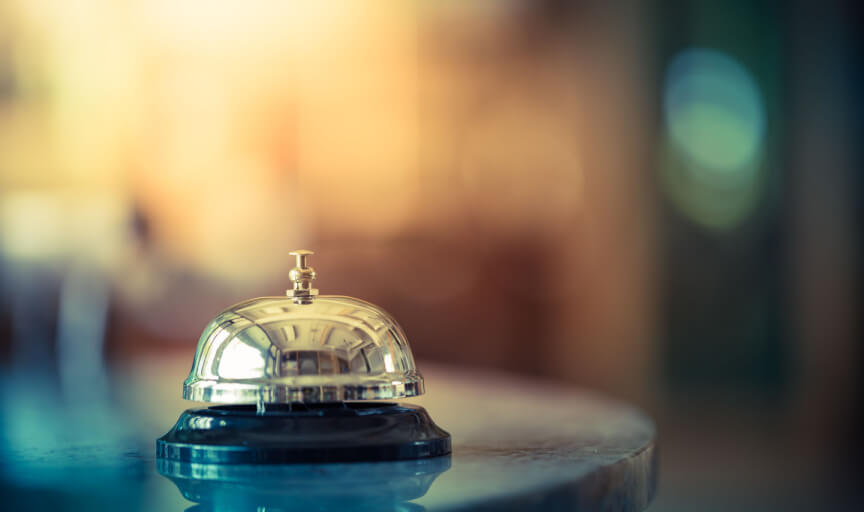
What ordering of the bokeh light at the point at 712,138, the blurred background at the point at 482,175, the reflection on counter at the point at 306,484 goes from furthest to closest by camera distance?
the bokeh light at the point at 712,138
the blurred background at the point at 482,175
the reflection on counter at the point at 306,484

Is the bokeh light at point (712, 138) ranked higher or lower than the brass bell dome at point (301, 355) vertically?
higher

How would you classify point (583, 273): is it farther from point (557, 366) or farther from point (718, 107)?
point (718, 107)

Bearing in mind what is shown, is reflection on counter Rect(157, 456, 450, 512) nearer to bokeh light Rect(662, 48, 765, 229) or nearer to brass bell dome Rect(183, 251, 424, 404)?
brass bell dome Rect(183, 251, 424, 404)

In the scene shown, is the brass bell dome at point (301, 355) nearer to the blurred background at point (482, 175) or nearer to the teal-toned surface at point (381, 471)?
the teal-toned surface at point (381, 471)

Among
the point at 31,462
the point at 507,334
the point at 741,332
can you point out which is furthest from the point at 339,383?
the point at 741,332

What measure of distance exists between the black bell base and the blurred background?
4.06 metres

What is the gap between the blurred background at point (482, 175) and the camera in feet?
15.3

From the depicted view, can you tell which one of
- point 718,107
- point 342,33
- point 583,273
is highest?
point 342,33

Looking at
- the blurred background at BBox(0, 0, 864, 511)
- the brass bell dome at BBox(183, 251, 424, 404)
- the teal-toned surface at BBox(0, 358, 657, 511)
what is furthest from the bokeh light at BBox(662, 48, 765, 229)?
the brass bell dome at BBox(183, 251, 424, 404)

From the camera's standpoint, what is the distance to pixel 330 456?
0.45 metres

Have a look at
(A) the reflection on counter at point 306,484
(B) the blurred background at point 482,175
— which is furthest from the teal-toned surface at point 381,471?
(B) the blurred background at point 482,175

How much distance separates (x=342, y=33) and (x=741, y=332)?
2.65 m

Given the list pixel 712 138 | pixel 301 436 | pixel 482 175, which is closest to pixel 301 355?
pixel 301 436

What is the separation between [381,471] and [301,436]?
0.04 meters
